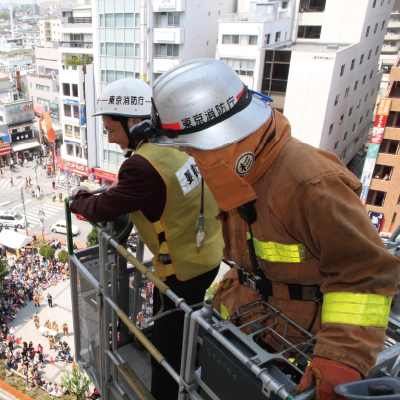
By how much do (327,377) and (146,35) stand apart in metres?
29.1

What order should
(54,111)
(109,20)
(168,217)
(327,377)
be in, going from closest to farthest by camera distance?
(327,377), (168,217), (109,20), (54,111)

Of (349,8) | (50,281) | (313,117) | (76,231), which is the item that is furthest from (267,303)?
(349,8)

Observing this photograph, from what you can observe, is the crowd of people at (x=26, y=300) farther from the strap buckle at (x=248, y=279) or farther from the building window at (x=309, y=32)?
the building window at (x=309, y=32)

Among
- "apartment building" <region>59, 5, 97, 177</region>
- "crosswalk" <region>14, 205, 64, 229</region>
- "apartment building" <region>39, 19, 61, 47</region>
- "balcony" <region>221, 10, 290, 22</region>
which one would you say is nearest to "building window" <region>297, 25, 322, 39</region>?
"balcony" <region>221, 10, 290, 22</region>

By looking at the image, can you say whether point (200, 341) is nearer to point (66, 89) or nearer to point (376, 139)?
point (376, 139)

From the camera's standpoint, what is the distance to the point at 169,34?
90.0 feet

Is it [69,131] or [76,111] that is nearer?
[76,111]

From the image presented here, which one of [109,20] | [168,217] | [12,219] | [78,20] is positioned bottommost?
[12,219]

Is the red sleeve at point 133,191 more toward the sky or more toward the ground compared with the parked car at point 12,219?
more toward the sky

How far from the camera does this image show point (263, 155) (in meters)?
2.13

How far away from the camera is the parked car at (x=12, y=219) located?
86.4 ft

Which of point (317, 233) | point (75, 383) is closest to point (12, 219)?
point (75, 383)

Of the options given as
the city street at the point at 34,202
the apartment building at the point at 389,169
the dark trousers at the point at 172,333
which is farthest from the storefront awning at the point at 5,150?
the dark trousers at the point at 172,333

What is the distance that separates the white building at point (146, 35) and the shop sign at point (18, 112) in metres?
14.9
